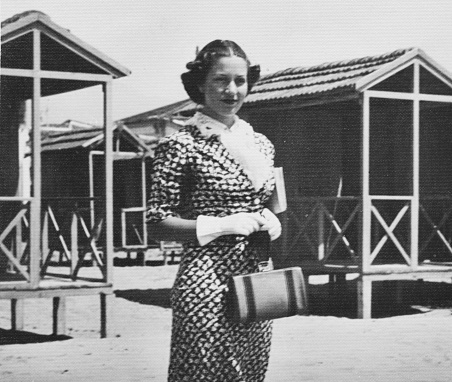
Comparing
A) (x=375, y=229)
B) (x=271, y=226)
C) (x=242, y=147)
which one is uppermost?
(x=242, y=147)

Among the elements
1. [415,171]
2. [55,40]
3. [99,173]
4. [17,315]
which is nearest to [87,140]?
[99,173]

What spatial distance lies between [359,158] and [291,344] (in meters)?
4.67

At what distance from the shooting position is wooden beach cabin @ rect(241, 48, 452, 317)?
12367 millimetres

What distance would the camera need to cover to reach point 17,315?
11656 millimetres

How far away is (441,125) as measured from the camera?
1402cm

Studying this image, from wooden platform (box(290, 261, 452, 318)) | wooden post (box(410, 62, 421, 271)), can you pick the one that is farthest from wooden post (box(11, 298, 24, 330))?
wooden post (box(410, 62, 421, 271))

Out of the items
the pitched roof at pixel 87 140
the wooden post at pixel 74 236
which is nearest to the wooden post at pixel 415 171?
the wooden post at pixel 74 236

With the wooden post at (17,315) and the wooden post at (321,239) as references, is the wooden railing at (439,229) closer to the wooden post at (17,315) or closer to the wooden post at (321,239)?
the wooden post at (321,239)

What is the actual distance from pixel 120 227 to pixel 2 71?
13.1m

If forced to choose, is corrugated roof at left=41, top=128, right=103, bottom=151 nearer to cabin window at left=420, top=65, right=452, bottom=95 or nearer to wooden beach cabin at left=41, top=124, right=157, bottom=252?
wooden beach cabin at left=41, top=124, right=157, bottom=252

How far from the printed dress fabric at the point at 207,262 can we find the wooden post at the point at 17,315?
855cm

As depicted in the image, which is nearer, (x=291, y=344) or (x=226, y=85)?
(x=226, y=85)

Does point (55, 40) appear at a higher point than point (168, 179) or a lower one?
higher

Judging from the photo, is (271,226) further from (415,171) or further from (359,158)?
(359,158)
